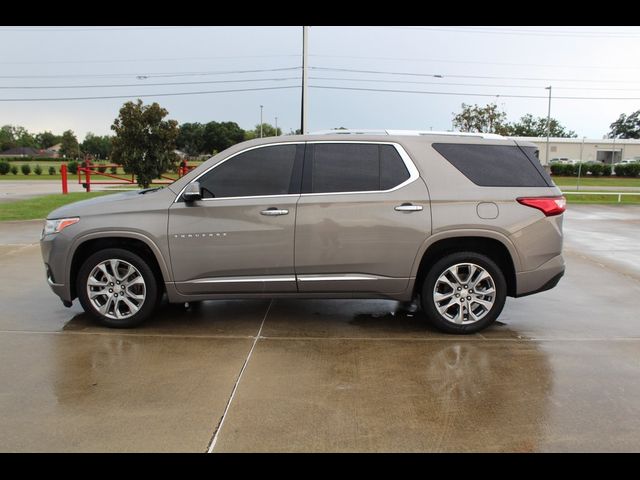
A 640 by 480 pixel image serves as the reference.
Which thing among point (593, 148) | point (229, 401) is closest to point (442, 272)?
point (229, 401)

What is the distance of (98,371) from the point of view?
419 centimetres

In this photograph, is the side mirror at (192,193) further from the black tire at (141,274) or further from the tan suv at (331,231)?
the black tire at (141,274)

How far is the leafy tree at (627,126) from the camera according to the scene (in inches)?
4247

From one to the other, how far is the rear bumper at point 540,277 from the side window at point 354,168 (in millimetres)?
1490

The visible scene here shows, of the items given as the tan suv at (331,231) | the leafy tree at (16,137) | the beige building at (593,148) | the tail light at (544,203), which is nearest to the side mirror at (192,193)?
the tan suv at (331,231)

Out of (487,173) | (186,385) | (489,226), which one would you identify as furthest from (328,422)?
(487,173)

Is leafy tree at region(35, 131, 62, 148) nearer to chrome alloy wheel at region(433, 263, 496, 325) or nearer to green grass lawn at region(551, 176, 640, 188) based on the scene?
green grass lawn at region(551, 176, 640, 188)

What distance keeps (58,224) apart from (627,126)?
125297mm

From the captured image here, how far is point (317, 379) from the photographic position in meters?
4.06

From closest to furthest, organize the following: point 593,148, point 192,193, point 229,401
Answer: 1. point 229,401
2. point 192,193
3. point 593,148

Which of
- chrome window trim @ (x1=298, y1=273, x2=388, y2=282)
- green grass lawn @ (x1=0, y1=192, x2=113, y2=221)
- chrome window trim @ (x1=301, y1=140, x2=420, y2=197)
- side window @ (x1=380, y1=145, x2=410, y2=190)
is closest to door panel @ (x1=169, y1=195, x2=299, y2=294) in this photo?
chrome window trim @ (x1=298, y1=273, x2=388, y2=282)

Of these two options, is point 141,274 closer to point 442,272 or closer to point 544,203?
point 442,272

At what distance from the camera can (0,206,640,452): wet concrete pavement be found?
10.6 feet
